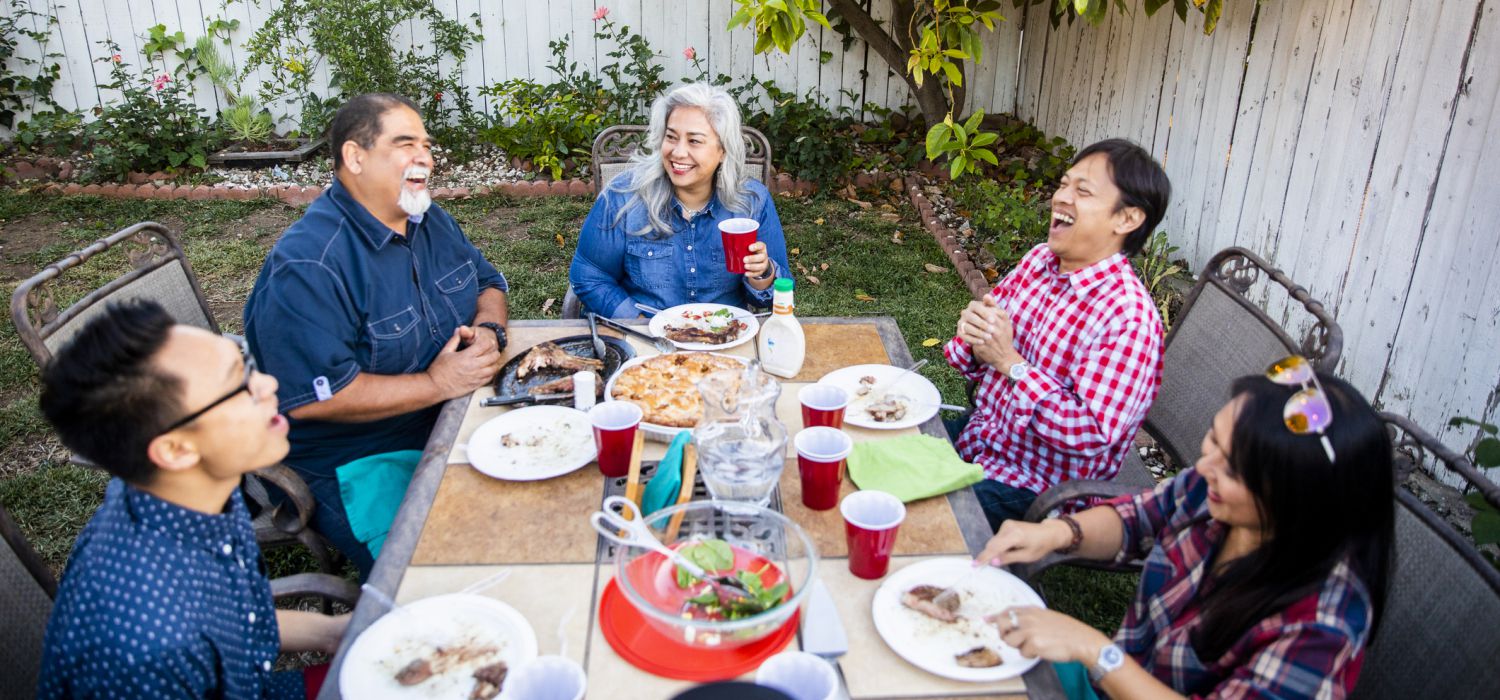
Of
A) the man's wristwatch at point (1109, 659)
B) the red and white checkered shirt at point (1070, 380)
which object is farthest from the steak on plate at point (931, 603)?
the red and white checkered shirt at point (1070, 380)

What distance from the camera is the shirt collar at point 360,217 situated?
106 inches

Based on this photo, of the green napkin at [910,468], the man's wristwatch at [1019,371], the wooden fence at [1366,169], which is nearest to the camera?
the green napkin at [910,468]

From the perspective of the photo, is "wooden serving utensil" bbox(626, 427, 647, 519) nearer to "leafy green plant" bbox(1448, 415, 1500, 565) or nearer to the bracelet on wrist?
the bracelet on wrist

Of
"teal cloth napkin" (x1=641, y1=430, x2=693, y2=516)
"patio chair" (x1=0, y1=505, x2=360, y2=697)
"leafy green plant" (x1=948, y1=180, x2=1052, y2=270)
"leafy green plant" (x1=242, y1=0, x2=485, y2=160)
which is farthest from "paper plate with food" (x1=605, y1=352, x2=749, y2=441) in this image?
"leafy green plant" (x1=242, y1=0, x2=485, y2=160)

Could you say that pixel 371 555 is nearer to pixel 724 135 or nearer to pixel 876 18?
pixel 724 135

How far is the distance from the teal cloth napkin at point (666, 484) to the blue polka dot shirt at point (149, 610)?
0.79 m

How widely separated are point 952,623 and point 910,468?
520 mm

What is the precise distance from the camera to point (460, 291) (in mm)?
3076

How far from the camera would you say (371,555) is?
2447 millimetres

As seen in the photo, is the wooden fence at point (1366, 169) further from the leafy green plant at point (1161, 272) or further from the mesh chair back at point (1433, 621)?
the mesh chair back at point (1433, 621)

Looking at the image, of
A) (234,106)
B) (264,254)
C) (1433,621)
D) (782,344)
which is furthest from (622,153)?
(234,106)

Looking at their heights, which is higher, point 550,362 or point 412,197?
point 412,197

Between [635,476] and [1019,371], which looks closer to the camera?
[635,476]

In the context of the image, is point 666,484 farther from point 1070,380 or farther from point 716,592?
point 1070,380
